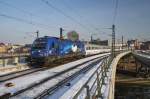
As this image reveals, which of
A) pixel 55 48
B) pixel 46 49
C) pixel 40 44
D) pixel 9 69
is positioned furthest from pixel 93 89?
pixel 55 48

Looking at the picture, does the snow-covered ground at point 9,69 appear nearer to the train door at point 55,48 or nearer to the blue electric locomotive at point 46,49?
the blue electric locomotive at point 46,49

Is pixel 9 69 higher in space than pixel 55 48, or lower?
lower

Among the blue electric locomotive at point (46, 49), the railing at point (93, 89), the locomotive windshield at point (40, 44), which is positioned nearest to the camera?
the railing at point (93, 89)

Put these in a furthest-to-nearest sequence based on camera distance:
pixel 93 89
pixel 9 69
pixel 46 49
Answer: pixel 46 49, pixel 9 69, pixel 93 89

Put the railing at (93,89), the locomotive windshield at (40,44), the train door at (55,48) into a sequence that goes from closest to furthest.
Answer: the railing at (93,89) → the locomotive windshield at (40,44) → the train door at (55,48)

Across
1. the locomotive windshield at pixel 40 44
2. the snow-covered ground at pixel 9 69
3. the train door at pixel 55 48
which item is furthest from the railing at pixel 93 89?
the train door at pixel 55 48

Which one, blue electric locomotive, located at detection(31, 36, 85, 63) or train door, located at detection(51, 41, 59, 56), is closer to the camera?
blue electric locomotive, located at detection(31, 36, 85, 63)

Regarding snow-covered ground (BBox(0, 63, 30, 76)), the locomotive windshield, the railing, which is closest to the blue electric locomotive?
the locomotive windshield

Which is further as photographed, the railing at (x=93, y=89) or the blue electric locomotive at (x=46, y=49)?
the blue electric locomotive at (x=46, y=49)

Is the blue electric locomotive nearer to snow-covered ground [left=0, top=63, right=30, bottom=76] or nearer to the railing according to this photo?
snow-covered ground [left=0, top=63, right=30, bottom=76]

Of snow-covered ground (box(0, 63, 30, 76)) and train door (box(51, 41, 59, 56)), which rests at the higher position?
train door (box(51, 41, 59, 56))

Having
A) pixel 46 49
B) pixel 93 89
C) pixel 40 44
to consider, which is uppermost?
pixel 40 44

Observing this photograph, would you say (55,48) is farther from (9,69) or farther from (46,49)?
(9,69)

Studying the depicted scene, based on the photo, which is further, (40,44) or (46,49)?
(40,44)
